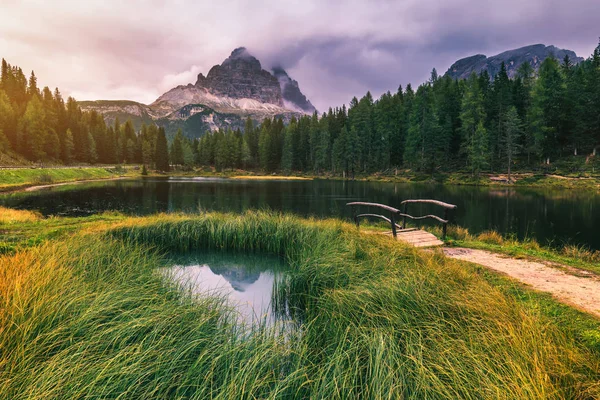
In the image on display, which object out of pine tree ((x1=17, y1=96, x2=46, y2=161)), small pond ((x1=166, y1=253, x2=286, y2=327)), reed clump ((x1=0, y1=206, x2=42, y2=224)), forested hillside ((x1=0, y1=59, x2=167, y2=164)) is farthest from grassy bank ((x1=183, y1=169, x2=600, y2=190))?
pine tree ((x1=17, y1=96, x2=46, y2=161))

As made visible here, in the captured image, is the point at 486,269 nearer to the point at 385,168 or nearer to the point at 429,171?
the point at 429,171

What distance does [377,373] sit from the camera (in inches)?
121

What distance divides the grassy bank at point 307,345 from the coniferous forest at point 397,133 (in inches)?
2134

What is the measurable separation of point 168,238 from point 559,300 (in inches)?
488

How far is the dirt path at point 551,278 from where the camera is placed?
5543mm

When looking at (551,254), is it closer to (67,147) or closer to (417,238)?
(417,238)

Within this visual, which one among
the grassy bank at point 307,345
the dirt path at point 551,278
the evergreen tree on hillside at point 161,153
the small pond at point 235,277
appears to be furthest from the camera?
the evergreen tree on hillside at point 161,153

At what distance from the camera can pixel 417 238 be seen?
10070 mm

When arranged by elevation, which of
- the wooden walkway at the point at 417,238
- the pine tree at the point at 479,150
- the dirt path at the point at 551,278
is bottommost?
the dirt path at the point at 551,278

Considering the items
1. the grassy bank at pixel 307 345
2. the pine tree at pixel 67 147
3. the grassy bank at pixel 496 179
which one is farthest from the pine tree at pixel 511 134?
the pine tree at pixel 67 147

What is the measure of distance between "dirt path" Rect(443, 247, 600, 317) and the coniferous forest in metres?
48.8

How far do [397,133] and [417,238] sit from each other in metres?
65.9

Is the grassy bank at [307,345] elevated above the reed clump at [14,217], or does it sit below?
above

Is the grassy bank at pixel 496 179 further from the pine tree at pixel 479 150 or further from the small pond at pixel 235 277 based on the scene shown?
the small pond at pixel 235 277
